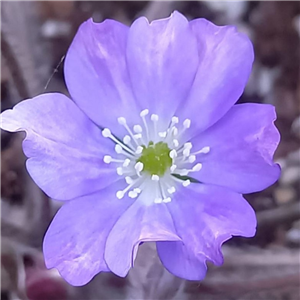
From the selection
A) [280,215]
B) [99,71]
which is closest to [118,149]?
[99,71]

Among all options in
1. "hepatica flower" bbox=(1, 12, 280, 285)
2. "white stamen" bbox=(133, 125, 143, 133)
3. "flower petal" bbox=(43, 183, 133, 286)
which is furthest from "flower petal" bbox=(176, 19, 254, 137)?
"flower petal" bbox=(43, 183, 133, 286)

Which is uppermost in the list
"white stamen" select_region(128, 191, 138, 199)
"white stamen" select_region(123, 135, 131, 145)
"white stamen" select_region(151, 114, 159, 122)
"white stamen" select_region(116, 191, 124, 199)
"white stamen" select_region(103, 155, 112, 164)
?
"white stamen" select_region(151, 114, 159, 122)

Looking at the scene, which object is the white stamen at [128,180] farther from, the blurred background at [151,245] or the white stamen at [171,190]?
the blurred background at [151,245]

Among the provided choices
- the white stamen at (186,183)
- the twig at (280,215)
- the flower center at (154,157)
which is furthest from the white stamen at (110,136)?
the twig at (280,215)

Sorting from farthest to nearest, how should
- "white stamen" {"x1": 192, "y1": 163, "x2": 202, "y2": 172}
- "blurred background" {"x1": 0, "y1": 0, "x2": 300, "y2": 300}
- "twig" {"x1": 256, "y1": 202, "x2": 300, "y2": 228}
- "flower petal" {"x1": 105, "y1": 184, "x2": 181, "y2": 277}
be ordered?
"twig" {"x1": 256, "y1": 202, "x2": 300, "y2": 228} → "blurred background" {"x1": 0, "y1": 0, "x2": 300, "y2": 300} → "white stamen" {"x1": 192, "y1": 163, "x2": 202, "y2": 172} → "flower petal" {"x1": 105, "y1": 184, "x2": 181, "y2": 277}

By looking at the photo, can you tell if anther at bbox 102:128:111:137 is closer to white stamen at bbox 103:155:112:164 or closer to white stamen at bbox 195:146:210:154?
white stamen at bbox 103:155:112:164

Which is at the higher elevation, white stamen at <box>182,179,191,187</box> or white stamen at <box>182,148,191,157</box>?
white stamen at <box>182,148,191,157</box>

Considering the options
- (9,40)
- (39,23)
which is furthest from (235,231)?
(39,23)

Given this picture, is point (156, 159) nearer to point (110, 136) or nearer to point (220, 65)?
point (110, 136)
